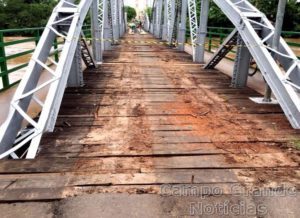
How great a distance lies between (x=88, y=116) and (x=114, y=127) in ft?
2.52

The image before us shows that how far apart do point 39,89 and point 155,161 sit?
2.10 meters

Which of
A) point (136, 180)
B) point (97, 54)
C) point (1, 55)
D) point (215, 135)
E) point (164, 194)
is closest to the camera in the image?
point (164, 194)

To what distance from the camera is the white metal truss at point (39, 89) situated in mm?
4207

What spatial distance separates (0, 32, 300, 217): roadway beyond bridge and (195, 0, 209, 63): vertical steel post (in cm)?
604

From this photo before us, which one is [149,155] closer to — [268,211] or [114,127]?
[114,127]

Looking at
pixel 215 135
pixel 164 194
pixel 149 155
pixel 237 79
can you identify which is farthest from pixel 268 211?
pixel 237 79

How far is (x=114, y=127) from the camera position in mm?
5211

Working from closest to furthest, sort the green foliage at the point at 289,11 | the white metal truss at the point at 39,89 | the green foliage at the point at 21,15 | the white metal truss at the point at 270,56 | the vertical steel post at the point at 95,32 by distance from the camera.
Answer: the white metal truss at the point at 39,89 < the white metal truss at the point at 270,56 < the vertical steel post at the point at 95,32 < the green foliage at the point at 289,11 < the green foliage at the point at 21,15

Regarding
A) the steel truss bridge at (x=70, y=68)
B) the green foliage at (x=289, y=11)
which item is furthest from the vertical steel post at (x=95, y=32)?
the green foliage at (x=289, y=11)

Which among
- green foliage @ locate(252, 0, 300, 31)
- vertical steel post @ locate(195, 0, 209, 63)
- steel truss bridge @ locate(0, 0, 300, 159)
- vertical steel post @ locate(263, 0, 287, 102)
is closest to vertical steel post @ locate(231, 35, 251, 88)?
steel truss bridge @ locate(0, 0, 300, 159)

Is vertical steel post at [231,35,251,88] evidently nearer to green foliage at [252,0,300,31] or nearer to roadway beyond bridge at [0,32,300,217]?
roadway beyond bridge at [0,32,300,217]

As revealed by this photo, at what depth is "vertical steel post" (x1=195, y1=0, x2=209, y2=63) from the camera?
40.0 feet

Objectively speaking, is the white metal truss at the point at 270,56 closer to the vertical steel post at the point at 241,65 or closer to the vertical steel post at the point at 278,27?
the vertical steel post at the point at 278,27

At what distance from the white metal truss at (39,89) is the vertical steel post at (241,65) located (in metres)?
3.79
